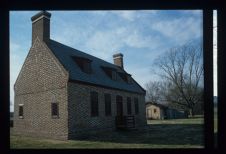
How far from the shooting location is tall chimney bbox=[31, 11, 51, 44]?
55.3 ft

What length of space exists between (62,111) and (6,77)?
12.7m

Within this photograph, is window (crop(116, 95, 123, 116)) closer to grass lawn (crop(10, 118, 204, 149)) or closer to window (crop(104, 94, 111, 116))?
window (crop(104, 94, 111, 116))

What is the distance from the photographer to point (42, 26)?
1689cm

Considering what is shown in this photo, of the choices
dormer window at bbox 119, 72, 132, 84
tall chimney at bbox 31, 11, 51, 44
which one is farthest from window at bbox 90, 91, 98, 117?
dormer window at bbox 119, 72, 132, 84

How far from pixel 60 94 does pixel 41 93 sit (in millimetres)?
1859

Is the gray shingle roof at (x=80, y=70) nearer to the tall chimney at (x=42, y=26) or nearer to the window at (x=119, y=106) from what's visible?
the tall chimney at (x=42, y=26)

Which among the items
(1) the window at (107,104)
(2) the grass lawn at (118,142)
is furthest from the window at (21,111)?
(1) the window at (107,104)

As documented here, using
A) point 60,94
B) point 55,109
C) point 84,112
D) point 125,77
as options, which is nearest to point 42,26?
point 60,94

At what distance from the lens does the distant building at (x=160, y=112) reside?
42031 millimetres

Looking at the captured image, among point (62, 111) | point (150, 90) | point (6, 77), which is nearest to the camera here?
point (6, 77)

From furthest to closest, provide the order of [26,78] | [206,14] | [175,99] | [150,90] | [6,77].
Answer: [150,90] < [175,99] < [26,78] < [206,14] < [6,77]
